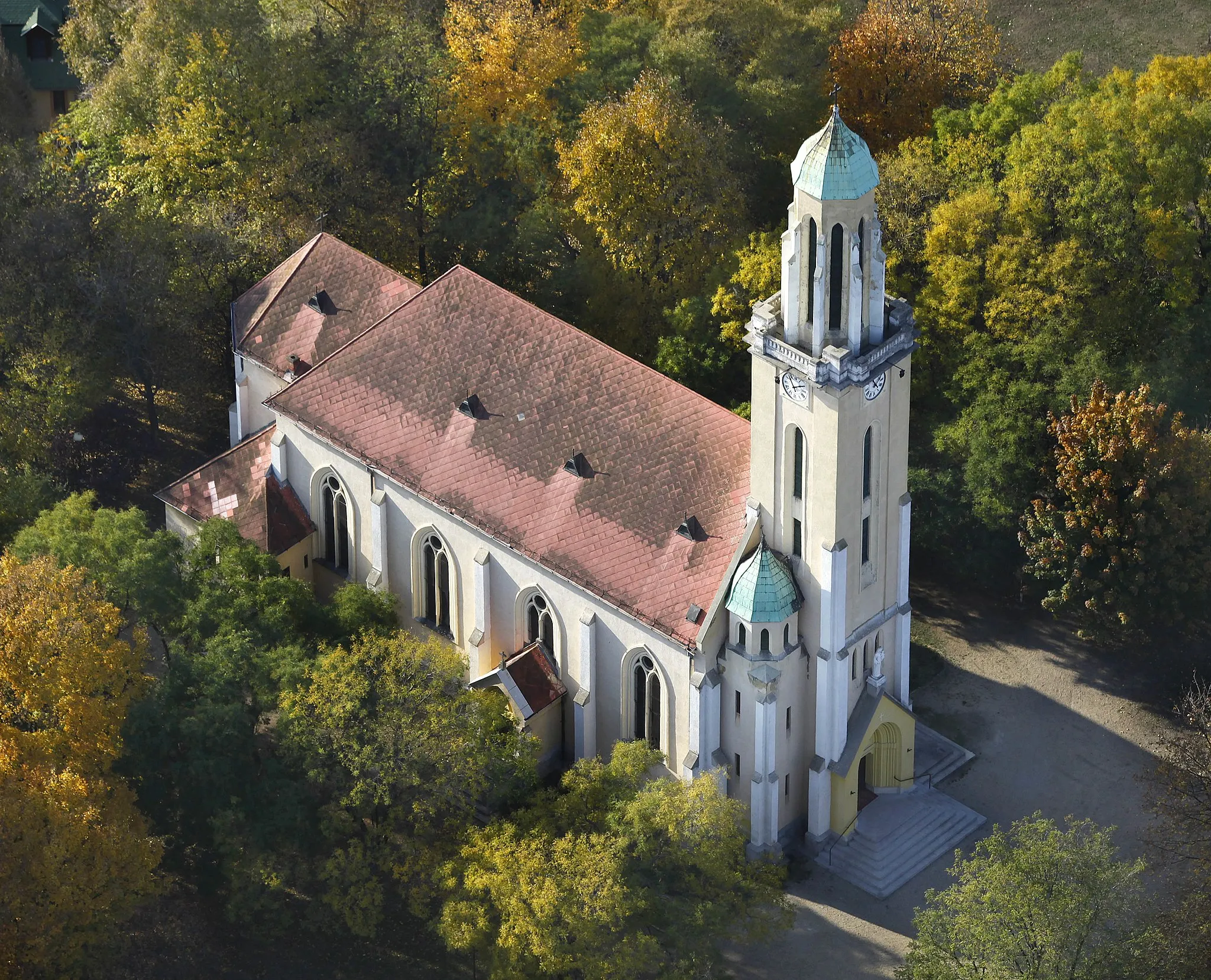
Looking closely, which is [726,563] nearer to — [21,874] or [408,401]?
[408,401]

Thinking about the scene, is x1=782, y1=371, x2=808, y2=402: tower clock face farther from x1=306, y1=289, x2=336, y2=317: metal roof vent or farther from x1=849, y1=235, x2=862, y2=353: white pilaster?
x1=306, y1=289, x2=336, y2=317: metal roof vent

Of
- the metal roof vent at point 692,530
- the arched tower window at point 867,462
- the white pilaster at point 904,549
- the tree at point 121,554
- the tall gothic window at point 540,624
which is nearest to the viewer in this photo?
the arched tower window at point 867,462

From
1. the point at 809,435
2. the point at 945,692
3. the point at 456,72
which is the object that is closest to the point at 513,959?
the point at 809,435

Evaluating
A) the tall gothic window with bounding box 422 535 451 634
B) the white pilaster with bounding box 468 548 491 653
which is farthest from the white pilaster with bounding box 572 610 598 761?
the tall gothic window with bounding box 422 535 451 634

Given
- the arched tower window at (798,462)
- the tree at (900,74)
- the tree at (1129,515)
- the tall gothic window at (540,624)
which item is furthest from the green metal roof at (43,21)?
the arched tower window at (798,462)

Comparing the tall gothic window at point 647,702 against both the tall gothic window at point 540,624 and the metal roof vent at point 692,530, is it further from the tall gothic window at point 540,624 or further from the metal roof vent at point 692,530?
the metal roof vent at point 692,530

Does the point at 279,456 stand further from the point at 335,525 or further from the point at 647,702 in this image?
the point at 647,702
